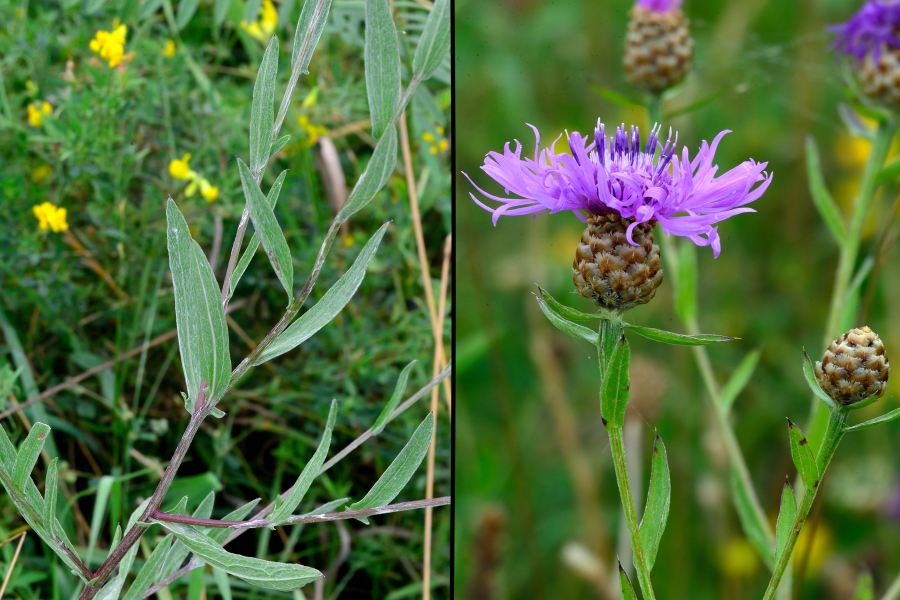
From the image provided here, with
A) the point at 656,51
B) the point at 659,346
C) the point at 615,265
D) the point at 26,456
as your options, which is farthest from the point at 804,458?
the point at 659,346

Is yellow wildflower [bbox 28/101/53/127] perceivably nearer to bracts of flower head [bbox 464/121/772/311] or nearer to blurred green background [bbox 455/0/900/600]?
blurred green background [bbox 455/0/900/600]

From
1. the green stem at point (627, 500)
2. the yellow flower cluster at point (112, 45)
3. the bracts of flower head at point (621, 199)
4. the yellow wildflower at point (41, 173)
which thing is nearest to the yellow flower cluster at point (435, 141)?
the yellow flower cluster at point (112, 45)

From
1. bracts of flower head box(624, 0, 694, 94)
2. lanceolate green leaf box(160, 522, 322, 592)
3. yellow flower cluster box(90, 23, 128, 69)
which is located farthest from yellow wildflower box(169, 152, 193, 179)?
lanceolate green leaf box(160, 522, 322, 592)

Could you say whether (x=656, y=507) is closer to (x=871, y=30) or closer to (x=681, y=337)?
(x=681, y=337)

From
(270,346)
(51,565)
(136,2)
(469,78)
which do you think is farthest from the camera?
(469,78)

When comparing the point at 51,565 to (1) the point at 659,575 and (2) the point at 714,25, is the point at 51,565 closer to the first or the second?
(1) the point at 659,575

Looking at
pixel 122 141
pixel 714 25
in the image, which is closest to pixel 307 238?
pixel 122 141
